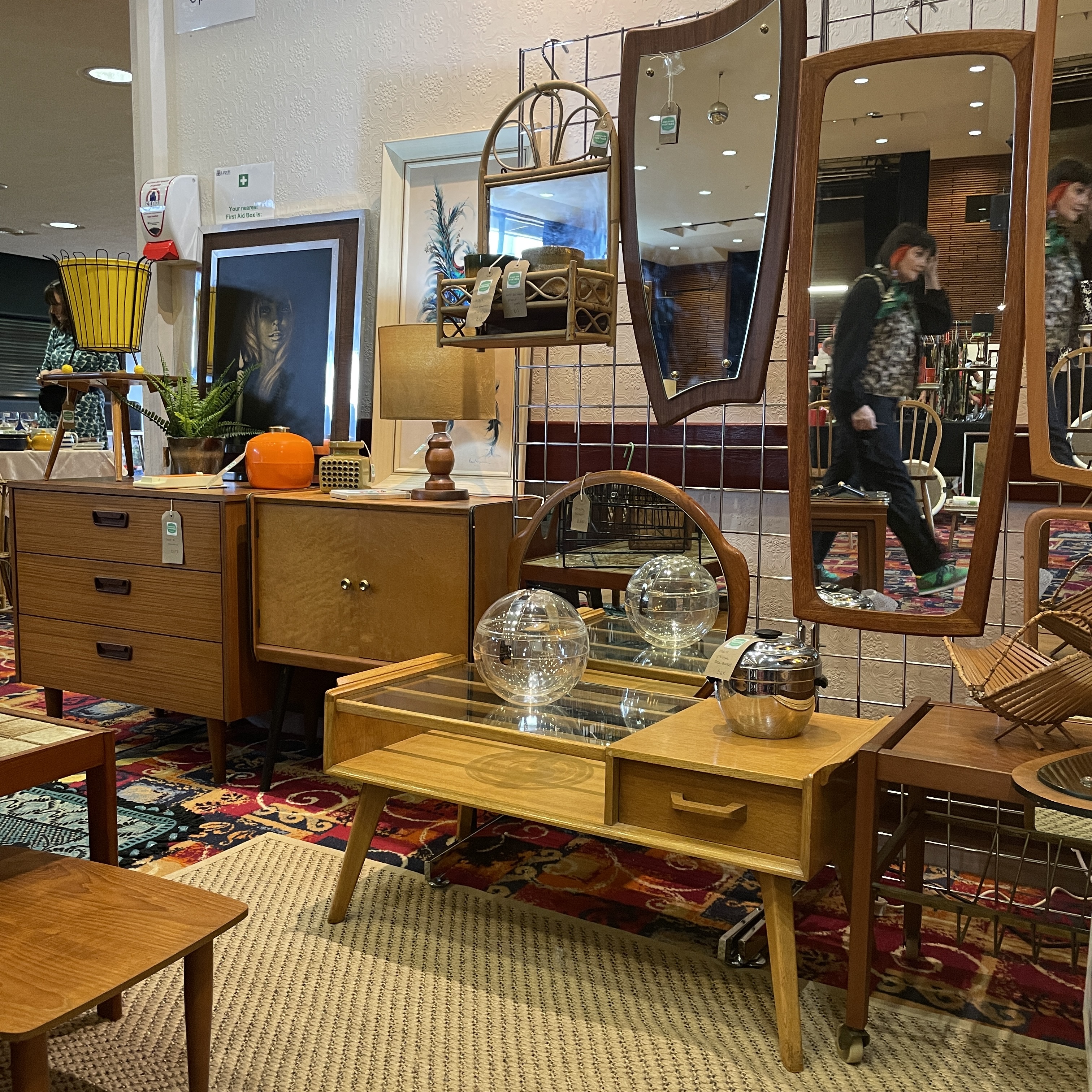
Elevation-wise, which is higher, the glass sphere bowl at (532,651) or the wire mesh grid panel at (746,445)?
the wire mesh grid panel at (746,445)

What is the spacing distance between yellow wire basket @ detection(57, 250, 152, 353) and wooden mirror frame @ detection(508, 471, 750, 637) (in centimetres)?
170

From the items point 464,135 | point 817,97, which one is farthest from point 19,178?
point 817,97

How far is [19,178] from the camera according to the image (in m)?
8.15

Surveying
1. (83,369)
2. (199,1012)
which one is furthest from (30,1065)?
(83,369)

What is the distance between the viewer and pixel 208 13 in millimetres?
3912

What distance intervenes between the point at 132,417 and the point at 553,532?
893 centimetres

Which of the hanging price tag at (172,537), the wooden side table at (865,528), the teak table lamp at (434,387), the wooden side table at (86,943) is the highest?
the teak table lamp at (434,387)

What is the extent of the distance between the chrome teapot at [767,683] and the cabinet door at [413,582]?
1.00 metres

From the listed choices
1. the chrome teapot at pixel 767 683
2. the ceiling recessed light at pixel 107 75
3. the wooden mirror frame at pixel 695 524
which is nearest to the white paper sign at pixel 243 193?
the wooden mirror frame at pixel 695 524

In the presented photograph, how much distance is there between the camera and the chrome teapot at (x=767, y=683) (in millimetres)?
2006

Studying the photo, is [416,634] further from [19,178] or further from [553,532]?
[19,178]

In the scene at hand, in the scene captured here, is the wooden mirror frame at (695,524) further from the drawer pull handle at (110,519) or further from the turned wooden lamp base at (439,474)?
the drawer pull handle at (110,519)

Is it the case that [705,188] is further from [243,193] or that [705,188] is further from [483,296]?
[243,193]

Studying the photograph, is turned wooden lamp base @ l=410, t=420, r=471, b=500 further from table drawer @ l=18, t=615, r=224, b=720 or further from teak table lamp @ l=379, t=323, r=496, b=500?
table drawer @ l=18, t=615, r=224, b=720
